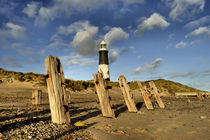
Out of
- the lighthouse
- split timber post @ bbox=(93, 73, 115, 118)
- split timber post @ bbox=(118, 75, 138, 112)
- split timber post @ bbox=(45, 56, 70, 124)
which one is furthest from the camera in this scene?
the lighthouse

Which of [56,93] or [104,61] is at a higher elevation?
[104,61]

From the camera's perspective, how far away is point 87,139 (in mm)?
3727

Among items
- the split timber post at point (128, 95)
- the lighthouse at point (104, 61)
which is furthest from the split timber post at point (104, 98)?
the lighthouse at point (104, 61)

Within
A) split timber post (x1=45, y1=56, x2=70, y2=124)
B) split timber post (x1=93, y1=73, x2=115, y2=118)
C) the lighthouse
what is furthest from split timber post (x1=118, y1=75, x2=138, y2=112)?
the lighthouse

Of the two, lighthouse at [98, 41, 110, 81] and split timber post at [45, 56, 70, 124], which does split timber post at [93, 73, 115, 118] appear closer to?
split timber post at [45, 56, 70, 124]

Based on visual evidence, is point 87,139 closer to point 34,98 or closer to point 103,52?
point 34,98

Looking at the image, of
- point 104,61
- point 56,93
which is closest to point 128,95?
point 56,93

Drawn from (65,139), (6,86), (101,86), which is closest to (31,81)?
(6,86)

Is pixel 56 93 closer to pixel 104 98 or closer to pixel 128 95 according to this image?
pixel 104 98

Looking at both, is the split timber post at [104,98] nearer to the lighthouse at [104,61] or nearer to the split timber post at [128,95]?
the split timber post at [128,95]

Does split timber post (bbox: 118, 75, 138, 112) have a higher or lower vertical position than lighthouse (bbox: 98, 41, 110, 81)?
lower

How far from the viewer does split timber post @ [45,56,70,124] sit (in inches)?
189

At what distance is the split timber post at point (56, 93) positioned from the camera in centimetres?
480

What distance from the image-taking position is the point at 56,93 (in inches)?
191
